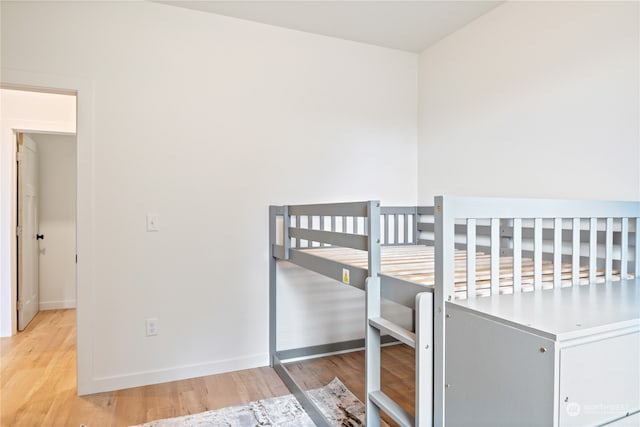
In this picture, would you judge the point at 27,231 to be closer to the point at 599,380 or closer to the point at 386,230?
the point at 386,230

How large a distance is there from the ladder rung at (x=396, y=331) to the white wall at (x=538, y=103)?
1.26m

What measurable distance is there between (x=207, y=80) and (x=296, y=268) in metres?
1.39

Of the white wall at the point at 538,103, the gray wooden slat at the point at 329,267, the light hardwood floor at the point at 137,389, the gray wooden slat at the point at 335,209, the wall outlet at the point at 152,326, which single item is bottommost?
the light hardwood floor at the point at 137,389

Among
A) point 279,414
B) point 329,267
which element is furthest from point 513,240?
point 279,414

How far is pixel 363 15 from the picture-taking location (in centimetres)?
246

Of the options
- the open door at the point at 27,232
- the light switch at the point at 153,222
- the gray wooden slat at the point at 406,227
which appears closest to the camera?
the light switch at the point at 153,222

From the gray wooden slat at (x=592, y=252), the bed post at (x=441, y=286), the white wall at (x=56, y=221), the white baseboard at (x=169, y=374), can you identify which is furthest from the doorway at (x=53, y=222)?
the gray wooden slat at (x=592, y=252)

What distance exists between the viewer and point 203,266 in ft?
7.98

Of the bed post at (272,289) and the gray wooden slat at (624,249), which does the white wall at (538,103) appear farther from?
the bed post at (272,289)

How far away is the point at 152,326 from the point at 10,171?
2.00 metres

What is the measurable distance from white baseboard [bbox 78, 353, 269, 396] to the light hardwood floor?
0.14ft

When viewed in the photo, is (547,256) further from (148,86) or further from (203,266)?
(148,86)

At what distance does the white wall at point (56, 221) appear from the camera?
4.02 m

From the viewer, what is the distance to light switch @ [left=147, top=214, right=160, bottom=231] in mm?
2301
